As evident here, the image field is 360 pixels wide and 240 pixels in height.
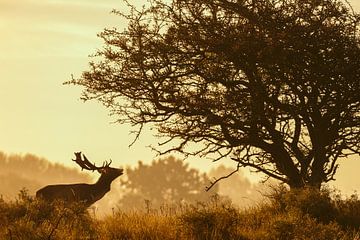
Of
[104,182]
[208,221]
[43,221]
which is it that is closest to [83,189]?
[104,182]

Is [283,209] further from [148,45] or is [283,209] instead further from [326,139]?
[148,45]

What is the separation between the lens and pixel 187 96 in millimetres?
16344

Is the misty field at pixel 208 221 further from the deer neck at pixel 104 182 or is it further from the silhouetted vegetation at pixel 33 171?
the silhouetted vegetation at pixel 33 171

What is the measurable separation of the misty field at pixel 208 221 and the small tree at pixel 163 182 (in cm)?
7149

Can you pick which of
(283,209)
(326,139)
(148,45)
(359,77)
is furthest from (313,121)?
(148,45)

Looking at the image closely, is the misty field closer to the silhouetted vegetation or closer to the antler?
the antler

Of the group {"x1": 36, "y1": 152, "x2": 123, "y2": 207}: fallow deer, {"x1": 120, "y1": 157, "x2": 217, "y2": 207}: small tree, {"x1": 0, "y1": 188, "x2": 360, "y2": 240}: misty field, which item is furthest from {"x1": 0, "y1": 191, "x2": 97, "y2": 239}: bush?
{"x1": 120, "y1": 157, "x2": 217, "y2": 207}: small tree

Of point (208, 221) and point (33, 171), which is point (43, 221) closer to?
point (208, 221)

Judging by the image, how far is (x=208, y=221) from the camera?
12578mm

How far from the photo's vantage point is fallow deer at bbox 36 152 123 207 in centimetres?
1791

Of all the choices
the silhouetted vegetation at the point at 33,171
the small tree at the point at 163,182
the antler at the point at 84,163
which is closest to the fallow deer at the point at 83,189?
the antler at the point at 84,163

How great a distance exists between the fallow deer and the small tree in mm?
66964

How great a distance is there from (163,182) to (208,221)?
78.3 meters

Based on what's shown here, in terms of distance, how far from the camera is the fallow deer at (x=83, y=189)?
17906 millimetres
